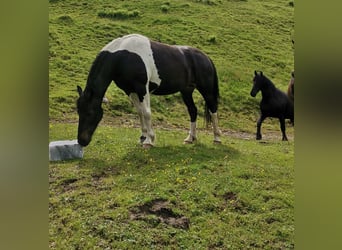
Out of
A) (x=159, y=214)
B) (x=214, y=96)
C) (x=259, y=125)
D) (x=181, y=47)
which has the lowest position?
(x=159, y=214)

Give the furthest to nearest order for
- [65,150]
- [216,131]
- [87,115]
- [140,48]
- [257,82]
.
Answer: [257,82] → [216,131] → [140,48] → [87,115] → [65,150]

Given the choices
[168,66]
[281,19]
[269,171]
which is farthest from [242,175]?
[281,19]

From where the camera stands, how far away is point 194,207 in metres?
2.54

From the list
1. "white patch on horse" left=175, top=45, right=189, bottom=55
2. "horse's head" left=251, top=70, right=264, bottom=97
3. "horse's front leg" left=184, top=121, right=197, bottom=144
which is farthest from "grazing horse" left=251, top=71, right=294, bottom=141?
"white patch on horse" left=175, top=45, right=189, bottom=55

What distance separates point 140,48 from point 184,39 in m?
0.74

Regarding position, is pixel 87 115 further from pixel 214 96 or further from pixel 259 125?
pixel 259 125

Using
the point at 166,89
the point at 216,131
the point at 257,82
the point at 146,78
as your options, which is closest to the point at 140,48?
the point at 146,78

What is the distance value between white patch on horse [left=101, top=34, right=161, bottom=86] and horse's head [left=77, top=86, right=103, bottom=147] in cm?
42

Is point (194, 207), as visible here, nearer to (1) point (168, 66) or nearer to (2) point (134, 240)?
(2) point (134, 240)

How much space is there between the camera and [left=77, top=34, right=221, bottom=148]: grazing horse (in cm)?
300

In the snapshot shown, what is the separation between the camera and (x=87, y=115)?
2979mm

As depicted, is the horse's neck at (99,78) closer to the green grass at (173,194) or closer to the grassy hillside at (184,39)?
the grassy hillside at (184,39)

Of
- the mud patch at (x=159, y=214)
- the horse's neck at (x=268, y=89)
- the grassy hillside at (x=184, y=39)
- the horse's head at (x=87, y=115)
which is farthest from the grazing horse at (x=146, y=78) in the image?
the mud patch at (x=159, y=214)
